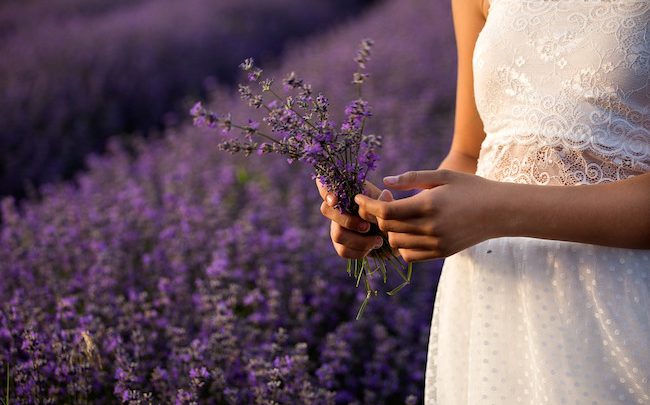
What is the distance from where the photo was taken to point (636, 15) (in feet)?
4.10

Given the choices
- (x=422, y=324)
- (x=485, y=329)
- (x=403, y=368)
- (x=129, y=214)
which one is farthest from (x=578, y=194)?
(x=129, y=214)

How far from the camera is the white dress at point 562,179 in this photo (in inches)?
48.3

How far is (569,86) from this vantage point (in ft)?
4.22

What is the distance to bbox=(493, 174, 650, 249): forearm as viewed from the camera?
115cm

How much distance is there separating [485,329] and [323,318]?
4.21ft

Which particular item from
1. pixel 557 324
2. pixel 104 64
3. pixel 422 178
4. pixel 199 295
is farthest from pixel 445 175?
pixel 104 64

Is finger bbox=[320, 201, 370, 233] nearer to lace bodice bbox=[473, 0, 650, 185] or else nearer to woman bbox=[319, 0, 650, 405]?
woman bbox=[319, 0, 650, 405]

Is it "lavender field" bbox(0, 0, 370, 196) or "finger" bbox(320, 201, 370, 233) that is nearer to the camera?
"finger" bbox(320, 201, 370, 233)

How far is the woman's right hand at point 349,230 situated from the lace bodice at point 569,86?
0.31 m

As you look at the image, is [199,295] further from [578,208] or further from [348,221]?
[578,208]

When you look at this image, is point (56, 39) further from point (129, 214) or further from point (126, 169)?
point (129, 214)

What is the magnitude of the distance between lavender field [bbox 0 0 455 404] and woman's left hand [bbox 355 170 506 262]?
2.41 ft

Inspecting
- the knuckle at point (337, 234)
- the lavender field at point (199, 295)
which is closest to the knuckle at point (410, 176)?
the knuckle at point (337, 234)

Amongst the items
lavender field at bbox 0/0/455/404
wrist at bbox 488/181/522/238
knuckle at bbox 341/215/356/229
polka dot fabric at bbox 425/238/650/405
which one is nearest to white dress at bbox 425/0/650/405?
polka dot fabric at bbox 425/238/650/405
